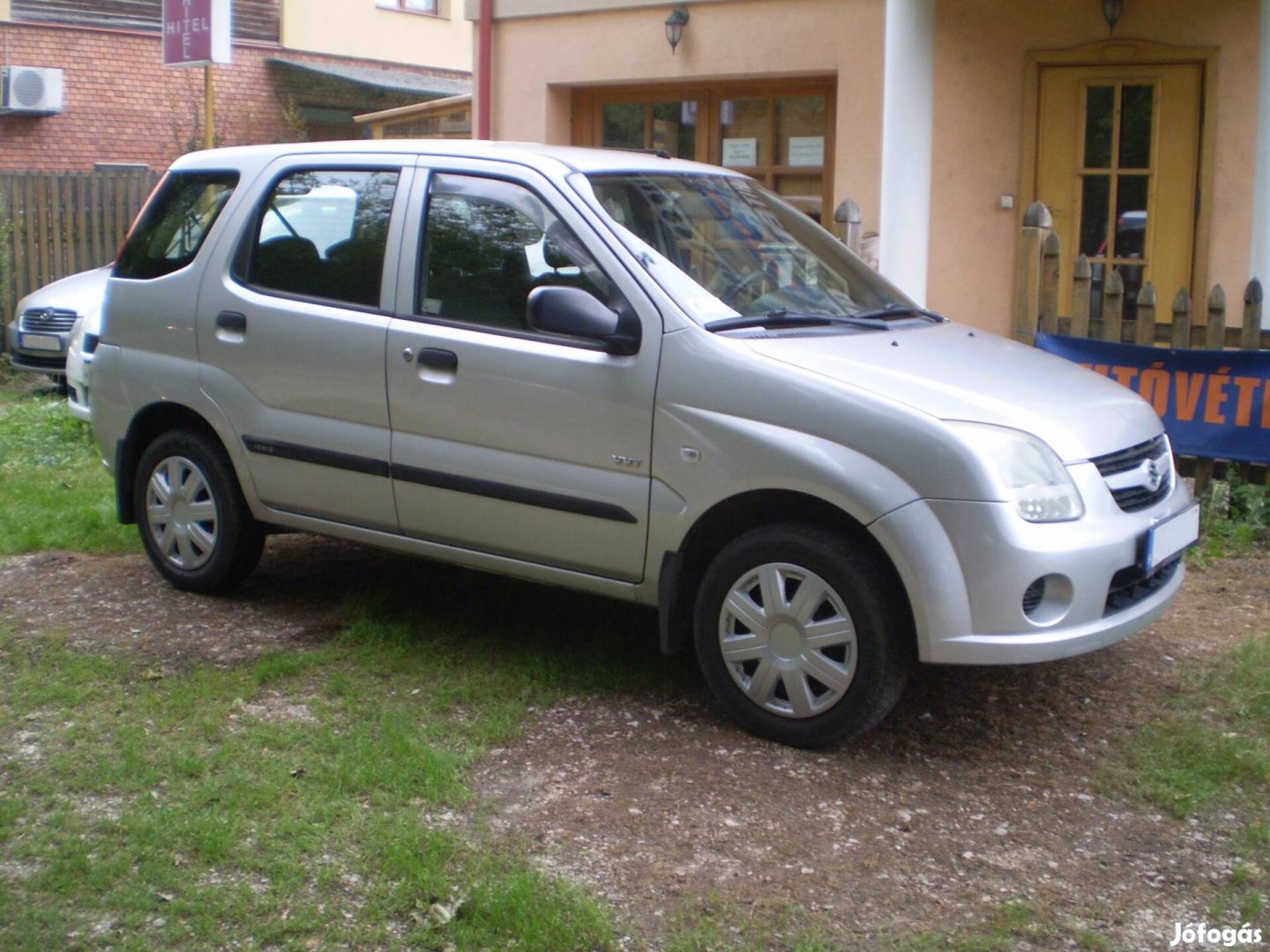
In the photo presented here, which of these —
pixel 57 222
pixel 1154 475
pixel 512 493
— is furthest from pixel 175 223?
pixel 57 222

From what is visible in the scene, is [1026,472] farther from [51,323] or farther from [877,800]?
[51,323]

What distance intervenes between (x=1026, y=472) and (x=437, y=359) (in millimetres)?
2058

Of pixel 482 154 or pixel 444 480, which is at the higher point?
pixel 482 154

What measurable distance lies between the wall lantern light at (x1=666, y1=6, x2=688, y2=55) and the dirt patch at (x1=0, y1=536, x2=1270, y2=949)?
674 cm

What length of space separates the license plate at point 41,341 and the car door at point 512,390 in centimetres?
847

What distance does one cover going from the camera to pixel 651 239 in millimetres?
5078

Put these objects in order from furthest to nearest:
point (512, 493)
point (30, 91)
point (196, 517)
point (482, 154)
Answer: point (30, 91) < point (196, 517) < point (482, 154) < point (512, 493)

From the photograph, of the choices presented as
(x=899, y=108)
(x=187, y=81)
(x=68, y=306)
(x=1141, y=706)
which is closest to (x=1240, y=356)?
(x=1141, y=706)

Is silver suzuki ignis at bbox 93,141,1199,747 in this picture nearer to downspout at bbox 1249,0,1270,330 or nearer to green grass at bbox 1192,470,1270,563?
green grass at bbox 1192,470,1270,563

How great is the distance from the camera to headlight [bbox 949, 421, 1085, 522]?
428cm

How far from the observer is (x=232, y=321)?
588cm

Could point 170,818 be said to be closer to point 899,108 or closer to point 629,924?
point 629,924

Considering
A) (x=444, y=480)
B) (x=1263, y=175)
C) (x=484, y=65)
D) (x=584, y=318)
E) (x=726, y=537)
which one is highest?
(x=484, y=65)

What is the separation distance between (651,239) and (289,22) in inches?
834
